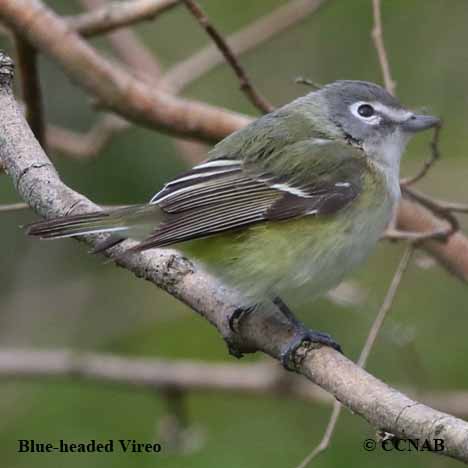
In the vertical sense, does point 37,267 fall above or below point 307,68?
below

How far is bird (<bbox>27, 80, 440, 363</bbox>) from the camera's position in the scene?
3.62 m

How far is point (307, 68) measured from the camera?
721cm

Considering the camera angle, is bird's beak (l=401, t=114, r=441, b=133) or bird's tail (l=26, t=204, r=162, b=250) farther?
bird's beak (l=401, t=114, r=441, b=133)

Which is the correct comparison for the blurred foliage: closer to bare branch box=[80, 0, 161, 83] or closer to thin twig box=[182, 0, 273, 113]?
bare branch box=[80, 0, 161, 83]

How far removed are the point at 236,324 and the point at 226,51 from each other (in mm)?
1328

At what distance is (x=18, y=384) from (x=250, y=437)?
5.74 feet

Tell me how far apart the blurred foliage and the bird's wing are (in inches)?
39.1

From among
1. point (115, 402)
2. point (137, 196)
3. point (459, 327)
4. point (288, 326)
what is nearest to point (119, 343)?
point (115, 402)

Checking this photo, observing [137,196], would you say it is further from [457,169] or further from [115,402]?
[457,169]

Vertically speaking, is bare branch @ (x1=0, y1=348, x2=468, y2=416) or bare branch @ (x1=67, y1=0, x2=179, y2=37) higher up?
bare branch @ (x1=67, y1=0, x2=179, y2=37)

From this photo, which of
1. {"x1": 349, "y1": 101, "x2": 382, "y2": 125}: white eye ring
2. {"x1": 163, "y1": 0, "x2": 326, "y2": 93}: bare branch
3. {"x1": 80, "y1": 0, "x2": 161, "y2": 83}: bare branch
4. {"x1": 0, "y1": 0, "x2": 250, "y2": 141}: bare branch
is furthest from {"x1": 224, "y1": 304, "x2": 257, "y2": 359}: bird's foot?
{"x1": 80, "y1": 0, "x2": 161, "y2": 83}: bare branch

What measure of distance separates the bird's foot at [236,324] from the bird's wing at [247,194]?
1.03 feet

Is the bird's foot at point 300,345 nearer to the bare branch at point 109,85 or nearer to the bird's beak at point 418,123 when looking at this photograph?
the bird's beak at point 418,123

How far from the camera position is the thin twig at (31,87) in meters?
4.62
